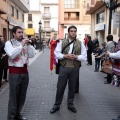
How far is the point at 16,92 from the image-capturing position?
14.4 ft

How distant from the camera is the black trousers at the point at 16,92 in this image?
170 inches

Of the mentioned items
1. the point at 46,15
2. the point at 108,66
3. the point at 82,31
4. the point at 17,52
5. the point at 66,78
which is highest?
the point at 46,15

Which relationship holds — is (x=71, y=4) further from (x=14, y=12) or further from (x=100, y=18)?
(x=14, y=12)

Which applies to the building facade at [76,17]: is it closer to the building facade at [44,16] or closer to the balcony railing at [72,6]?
the balcony railing at [72,6]

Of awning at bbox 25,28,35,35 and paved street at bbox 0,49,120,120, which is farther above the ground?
awning at bbox 25,28,35,35

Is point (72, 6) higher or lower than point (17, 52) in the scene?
higher

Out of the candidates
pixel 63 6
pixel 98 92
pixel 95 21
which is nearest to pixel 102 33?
pixel 95 21

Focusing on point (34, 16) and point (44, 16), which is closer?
point (44, 16)

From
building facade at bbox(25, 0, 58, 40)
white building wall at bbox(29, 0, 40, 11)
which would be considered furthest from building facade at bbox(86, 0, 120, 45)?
white building wall at bbox(29, 0, 40, 11)

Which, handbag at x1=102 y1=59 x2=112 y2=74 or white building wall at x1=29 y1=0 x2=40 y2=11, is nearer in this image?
handbag at x1=102 y1=59 x2=112 y2=74

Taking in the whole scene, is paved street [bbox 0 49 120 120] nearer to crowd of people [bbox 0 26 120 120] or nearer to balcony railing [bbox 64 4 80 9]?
crowd of people [bbox 0 26 120 120]

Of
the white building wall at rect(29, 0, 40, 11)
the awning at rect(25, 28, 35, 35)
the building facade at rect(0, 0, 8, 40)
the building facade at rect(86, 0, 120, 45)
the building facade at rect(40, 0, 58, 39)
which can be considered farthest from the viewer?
the building facade at rect(40, 0, 58, 39)

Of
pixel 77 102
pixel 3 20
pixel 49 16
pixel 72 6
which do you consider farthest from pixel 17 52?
pixel 49 16

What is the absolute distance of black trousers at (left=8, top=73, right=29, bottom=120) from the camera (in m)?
4.31
